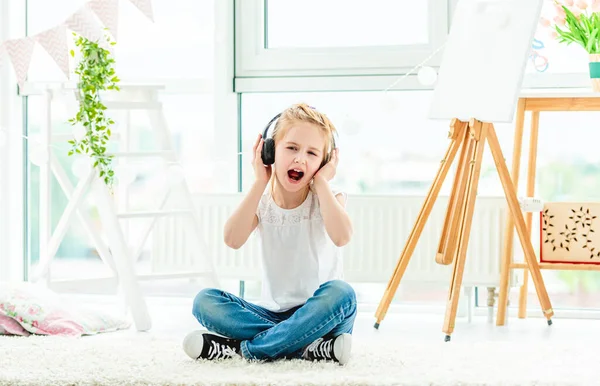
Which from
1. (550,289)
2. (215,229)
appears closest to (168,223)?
(215,229)

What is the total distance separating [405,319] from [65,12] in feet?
6.46

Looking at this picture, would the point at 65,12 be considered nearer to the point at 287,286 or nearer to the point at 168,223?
the point at 168,223

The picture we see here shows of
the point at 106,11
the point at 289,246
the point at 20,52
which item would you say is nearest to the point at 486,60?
the point at 289,246

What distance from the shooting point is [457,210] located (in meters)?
2.93

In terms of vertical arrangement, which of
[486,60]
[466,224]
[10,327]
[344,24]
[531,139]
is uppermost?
[344,24]

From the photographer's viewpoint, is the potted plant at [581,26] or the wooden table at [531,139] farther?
the potted plant at [581,26]

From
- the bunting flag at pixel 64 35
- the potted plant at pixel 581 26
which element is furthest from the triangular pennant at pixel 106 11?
the potted plant at pixel 581 26

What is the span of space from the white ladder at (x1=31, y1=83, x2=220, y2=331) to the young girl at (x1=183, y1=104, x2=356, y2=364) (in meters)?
0.74

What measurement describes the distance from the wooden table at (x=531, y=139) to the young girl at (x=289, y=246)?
957mm

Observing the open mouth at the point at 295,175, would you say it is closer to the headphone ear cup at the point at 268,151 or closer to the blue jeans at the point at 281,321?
the headphone ear cup at the point at 268,151

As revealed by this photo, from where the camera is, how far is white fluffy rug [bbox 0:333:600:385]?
1.97m

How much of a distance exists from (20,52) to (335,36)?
1326 millimetres

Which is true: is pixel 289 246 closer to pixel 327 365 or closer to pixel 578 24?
pixel 327 365

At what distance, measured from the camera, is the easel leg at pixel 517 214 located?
9.48ft
